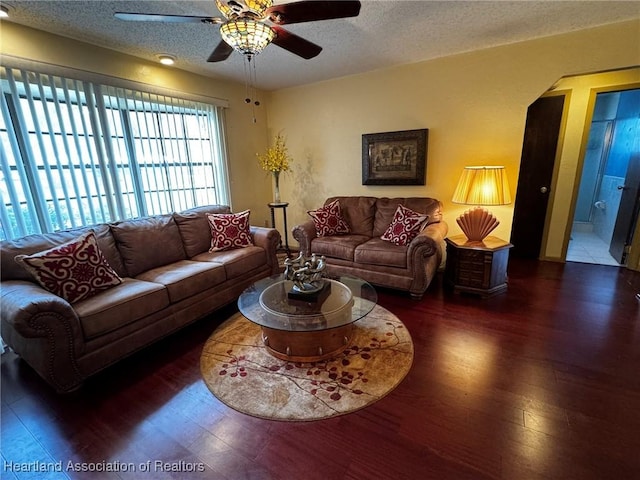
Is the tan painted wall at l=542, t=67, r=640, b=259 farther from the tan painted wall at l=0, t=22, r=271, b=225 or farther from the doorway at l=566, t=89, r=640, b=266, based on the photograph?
the tan painted wall at l=0, t=22, r=271, b=225

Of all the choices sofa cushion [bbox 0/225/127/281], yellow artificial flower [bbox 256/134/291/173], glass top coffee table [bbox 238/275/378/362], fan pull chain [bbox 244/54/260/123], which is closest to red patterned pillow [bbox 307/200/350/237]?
yellow artificial flower [bbox 256/134/291/173]

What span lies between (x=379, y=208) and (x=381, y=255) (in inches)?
35.9

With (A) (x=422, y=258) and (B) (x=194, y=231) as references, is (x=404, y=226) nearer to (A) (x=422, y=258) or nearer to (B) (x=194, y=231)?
(A) (x=422, y=258)

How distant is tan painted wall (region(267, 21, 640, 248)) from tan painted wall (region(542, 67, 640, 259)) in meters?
0.13

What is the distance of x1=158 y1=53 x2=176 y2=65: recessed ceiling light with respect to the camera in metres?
3.01

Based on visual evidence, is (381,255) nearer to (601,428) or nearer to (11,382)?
(601,428)

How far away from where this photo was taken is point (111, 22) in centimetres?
231

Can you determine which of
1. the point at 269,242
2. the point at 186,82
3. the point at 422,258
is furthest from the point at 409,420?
the point at 186,82

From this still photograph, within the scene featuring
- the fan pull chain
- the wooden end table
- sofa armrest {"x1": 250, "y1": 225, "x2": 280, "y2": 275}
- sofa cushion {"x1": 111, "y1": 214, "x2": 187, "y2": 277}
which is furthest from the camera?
the fan pull chain

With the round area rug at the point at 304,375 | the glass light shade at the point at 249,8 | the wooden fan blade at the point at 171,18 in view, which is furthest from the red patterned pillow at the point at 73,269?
the glass light shade at the point at 249,8

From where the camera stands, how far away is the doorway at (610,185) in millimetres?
3678

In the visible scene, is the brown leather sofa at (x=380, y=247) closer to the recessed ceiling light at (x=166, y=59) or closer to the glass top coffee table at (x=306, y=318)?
the glass top coffee table at (x=306, y=318)

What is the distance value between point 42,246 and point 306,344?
2.19 m

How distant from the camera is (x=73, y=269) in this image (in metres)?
2.07
